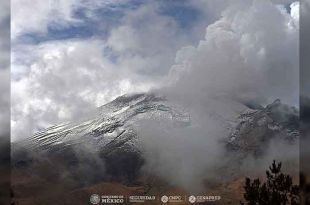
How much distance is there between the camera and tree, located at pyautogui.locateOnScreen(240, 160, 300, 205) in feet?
17.4

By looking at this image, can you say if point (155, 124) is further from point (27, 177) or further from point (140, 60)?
point (27, 177)

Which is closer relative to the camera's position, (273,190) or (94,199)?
(273,190)

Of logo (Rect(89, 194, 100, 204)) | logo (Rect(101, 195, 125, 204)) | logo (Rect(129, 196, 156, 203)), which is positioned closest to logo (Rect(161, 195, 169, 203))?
logo (Rect(129, 196, 156, 203))

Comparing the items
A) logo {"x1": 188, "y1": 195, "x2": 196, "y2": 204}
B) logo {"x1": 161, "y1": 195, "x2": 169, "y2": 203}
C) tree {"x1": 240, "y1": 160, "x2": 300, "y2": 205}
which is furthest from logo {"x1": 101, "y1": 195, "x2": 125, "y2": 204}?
tree {"x1": 240, "y1": 160, "x2": 300, "y2": 205}

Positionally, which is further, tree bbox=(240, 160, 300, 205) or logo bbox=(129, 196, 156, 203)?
logo bbox=(129, 196, 156, 203)

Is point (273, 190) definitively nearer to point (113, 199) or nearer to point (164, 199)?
point (164, 199)

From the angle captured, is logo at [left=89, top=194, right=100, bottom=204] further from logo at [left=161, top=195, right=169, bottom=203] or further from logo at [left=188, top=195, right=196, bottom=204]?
logo at [left=188, top=195, right=196, bottom=204]

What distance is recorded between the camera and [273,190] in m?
5.40

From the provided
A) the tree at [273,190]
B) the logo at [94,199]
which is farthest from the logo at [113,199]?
the tree at [273,190]

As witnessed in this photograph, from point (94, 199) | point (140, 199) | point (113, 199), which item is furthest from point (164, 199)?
point (94, 199)

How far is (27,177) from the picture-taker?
17.9 ft

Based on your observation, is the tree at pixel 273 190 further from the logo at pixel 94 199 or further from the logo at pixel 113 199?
the logo at pixel 94 199

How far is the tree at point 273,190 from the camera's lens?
530 cm

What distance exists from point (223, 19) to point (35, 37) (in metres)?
1.93
